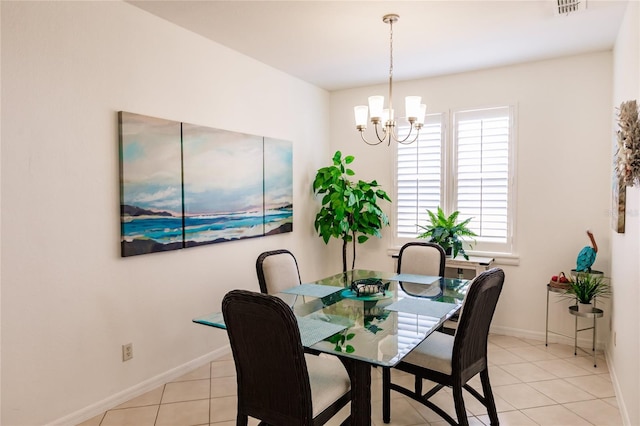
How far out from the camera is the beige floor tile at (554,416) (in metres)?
2.60

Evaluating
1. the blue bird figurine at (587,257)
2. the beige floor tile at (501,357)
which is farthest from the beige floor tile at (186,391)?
the blue bird figurine at (587,257)

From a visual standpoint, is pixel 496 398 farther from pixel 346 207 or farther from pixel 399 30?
pixel 399 30

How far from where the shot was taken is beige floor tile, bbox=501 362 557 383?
3.23 metres

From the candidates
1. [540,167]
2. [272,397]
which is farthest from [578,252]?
[272,397]

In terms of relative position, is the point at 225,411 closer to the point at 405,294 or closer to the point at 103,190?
the point at 405,294

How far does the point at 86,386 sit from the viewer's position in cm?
265

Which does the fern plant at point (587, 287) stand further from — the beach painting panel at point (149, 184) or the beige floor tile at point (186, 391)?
the beach painting panel at point (149, 184)

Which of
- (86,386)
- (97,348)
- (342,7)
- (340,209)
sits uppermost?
(342,7)

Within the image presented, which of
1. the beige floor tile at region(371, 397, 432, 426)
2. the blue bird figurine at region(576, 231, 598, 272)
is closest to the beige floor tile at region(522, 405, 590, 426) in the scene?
the beige floor tile at region(371, 397, 432, 426)

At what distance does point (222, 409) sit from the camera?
2789 millimetres

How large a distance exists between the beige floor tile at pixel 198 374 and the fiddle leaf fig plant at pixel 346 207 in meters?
1.85

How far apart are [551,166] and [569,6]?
5.32ft

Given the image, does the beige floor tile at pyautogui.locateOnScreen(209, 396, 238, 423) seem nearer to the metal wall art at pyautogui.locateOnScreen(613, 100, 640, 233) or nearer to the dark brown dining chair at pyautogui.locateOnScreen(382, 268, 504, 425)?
the dark brown dining chair at pyautogui.locateOnScreen(382, 268, 504, 425)

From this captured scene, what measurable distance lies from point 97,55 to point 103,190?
0.85 m
